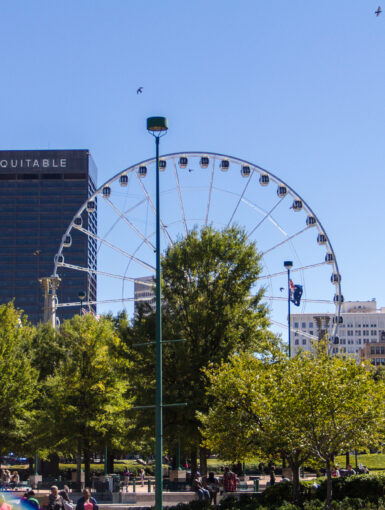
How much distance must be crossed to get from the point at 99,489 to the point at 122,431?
4.62 meters

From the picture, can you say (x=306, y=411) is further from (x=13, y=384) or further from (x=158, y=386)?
(x=13, y=384)

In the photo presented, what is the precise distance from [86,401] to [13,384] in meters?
4.32

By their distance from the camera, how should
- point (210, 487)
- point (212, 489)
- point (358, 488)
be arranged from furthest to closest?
point (210, 487), point (212, 489), point (358, 488)

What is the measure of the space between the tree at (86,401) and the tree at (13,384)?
132cm

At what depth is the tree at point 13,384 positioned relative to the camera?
4653 centimetres

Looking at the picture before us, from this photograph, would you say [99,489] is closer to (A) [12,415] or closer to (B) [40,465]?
(A) [12,415]

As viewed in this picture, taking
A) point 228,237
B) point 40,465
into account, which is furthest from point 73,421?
point 40,465

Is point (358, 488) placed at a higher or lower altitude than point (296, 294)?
lower

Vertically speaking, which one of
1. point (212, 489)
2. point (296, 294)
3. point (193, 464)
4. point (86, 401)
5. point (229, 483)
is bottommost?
point (212, 489)

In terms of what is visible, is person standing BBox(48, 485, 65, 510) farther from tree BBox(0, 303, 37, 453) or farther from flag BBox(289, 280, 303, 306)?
flag BBox(289, 280, 303, 306)

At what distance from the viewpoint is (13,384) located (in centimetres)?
4656

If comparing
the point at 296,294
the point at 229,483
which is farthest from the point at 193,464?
the point at 296,294

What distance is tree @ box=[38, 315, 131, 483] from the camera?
45188 mm

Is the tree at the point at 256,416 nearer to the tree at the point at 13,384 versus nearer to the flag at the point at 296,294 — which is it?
the tree at the point at 13,384
